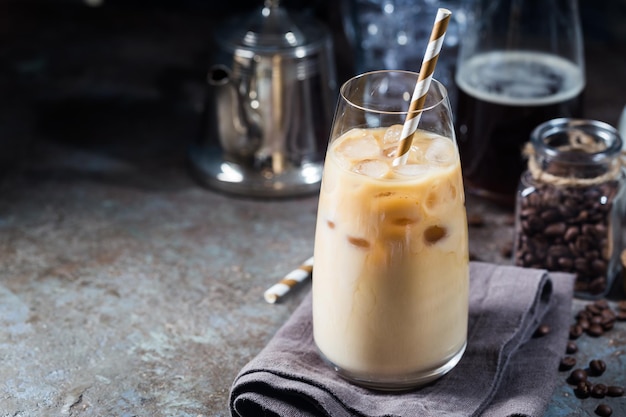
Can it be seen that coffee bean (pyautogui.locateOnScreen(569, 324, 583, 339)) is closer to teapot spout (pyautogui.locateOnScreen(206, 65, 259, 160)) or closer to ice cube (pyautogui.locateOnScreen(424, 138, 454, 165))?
ice cube (pyautogui.locateOnScreen(424, 138, 454, 165))

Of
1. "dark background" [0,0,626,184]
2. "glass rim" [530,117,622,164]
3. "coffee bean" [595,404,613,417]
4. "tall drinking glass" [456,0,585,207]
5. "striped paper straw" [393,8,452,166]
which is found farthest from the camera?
"dark background" [0,0,626,184]

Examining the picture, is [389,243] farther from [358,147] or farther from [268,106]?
[268,106]

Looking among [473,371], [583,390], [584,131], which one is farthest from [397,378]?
[584,131]

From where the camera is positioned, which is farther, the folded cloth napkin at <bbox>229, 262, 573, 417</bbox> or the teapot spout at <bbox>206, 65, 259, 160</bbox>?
the teapot spout at <bbox>206, 65, 259, 160</bbox>

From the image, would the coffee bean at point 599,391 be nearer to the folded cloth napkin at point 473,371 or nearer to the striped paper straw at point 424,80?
the folded cloth napkin at point 473,371

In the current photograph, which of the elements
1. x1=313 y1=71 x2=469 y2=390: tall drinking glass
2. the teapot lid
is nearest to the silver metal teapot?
the teapot lid

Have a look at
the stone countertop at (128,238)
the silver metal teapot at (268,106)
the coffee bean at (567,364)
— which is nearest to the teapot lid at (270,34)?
the silver metal teapot at (268,106)

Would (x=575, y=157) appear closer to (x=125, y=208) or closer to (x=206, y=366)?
(x=206, y=366)
